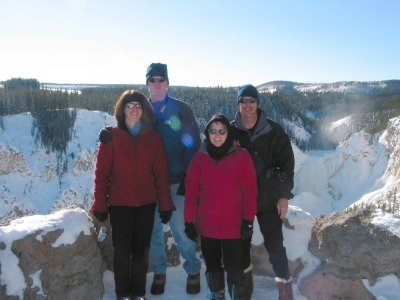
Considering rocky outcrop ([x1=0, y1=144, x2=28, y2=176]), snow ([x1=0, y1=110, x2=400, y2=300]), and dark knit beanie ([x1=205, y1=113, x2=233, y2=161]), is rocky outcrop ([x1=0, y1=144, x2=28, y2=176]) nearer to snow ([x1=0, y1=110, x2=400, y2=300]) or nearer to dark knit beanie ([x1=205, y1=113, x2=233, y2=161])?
snow ([x1=0, y1=110, x2=400, y2=300])

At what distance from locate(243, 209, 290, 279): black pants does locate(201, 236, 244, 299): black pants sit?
0.33m

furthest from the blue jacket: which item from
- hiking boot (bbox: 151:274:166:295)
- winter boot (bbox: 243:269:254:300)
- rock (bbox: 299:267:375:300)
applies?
rock (bbox: 299:267:375:300)

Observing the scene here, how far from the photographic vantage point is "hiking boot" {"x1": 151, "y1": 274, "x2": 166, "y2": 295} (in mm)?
5000

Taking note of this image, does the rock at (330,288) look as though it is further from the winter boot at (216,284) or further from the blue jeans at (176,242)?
the blue jeans at (176,242)

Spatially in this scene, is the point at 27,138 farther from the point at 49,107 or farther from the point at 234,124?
the point at 234,124

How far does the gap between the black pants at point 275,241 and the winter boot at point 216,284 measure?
0.44 metres

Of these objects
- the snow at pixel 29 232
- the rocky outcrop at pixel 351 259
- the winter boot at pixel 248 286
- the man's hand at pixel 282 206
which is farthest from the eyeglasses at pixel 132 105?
the rocky outcrop at pixel 351 259

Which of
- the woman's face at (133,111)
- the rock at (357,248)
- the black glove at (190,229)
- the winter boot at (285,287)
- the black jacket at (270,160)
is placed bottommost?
the winter boot at (285,287)

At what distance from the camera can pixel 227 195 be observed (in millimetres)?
4070

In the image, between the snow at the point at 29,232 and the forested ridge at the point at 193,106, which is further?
the forested ridge at the point at 193,106

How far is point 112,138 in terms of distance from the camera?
14.0ft

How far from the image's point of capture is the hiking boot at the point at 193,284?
500cm

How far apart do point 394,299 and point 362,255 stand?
0.57m

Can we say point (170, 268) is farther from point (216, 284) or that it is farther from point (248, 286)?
point (216, 284)
